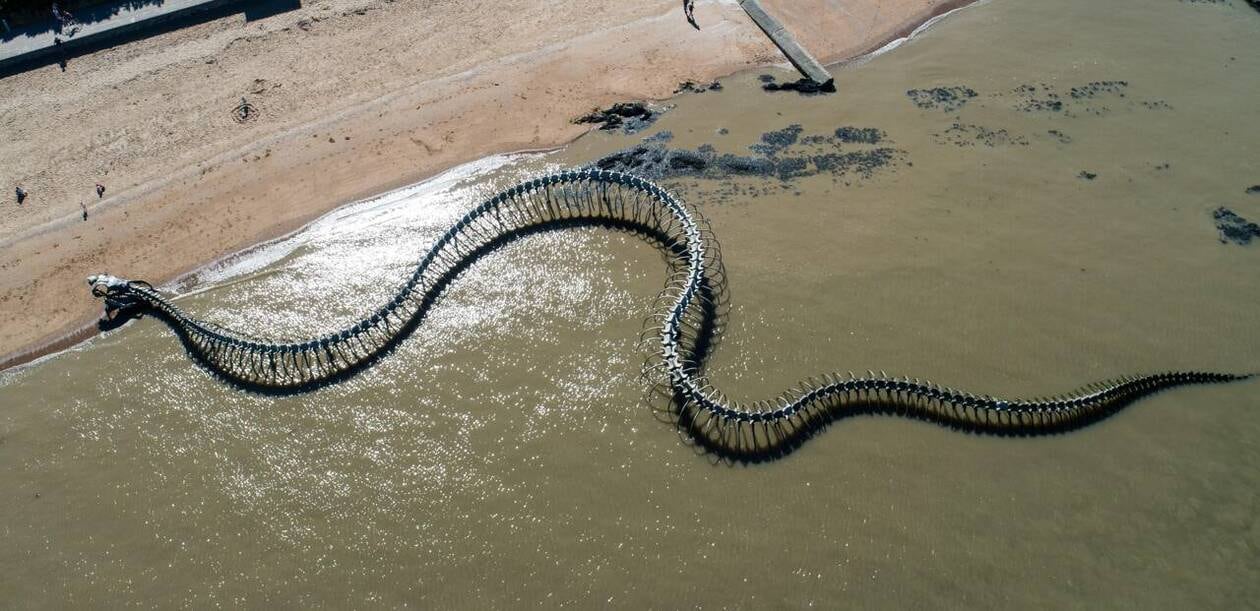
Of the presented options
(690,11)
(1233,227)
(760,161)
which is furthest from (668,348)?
(1233,227)

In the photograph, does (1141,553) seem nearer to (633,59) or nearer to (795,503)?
(795,503)

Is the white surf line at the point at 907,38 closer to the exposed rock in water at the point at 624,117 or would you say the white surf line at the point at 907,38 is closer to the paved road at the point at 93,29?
the exposed rock in water at the point at 624,117

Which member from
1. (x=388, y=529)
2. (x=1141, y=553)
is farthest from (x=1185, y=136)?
(x=388, y=529)

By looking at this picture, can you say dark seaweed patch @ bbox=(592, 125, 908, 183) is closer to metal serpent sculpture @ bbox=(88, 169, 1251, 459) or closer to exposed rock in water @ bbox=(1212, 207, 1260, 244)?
metal serpent sculpture @ bbox=(88, 169, 1251, 459)

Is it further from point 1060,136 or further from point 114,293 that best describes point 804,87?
point 114,293

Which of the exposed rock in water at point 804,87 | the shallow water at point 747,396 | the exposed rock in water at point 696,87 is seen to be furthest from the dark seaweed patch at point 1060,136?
the exposed rock in water at point 696,87

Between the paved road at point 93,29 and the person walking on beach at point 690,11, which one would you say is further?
the person walking on beach at point 690,11

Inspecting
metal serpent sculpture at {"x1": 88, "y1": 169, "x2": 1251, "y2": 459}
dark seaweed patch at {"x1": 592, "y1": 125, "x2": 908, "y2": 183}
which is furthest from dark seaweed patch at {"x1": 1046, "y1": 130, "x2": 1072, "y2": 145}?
metal serpent sculpture at {"x1": 88, "y1": 169, "x2": 1251, "y2": 459}
